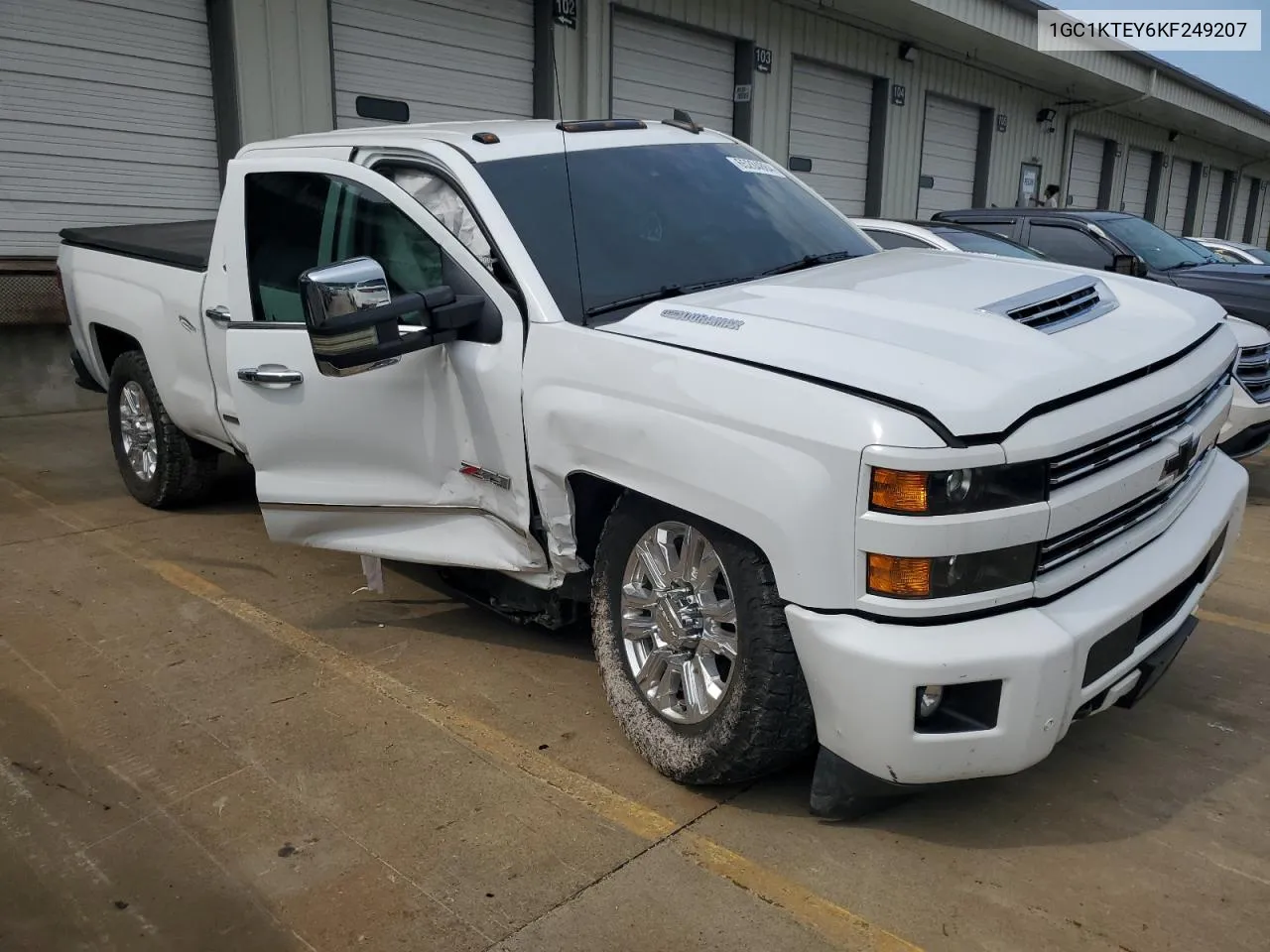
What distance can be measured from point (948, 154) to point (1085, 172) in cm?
772

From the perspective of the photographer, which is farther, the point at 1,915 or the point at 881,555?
the point at 1,915

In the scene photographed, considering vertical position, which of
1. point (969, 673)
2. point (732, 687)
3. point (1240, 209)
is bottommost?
point (732, 687)

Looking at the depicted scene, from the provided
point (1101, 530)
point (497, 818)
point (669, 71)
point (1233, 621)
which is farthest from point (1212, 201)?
point (497, 818)

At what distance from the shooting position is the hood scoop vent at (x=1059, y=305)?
9.29 ft

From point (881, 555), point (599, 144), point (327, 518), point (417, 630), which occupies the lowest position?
point (417, 630)

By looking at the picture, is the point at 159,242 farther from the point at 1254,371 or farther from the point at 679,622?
the point at 1254,371

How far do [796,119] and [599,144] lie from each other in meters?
12.4

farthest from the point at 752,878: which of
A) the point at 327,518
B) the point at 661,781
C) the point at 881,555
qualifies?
the point at 327,518

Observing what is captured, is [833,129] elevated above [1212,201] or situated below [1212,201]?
above

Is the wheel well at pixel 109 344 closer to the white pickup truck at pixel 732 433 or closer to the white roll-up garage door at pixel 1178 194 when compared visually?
the white pickup truck at pixel 732 433

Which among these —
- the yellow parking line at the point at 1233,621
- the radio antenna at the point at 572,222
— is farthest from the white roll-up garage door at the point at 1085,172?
the radio antenna at the point at 572,222

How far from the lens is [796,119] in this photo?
15148 mm

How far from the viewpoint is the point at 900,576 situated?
7.65 feet

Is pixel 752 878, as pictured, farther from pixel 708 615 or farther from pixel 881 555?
pixel 881 555
